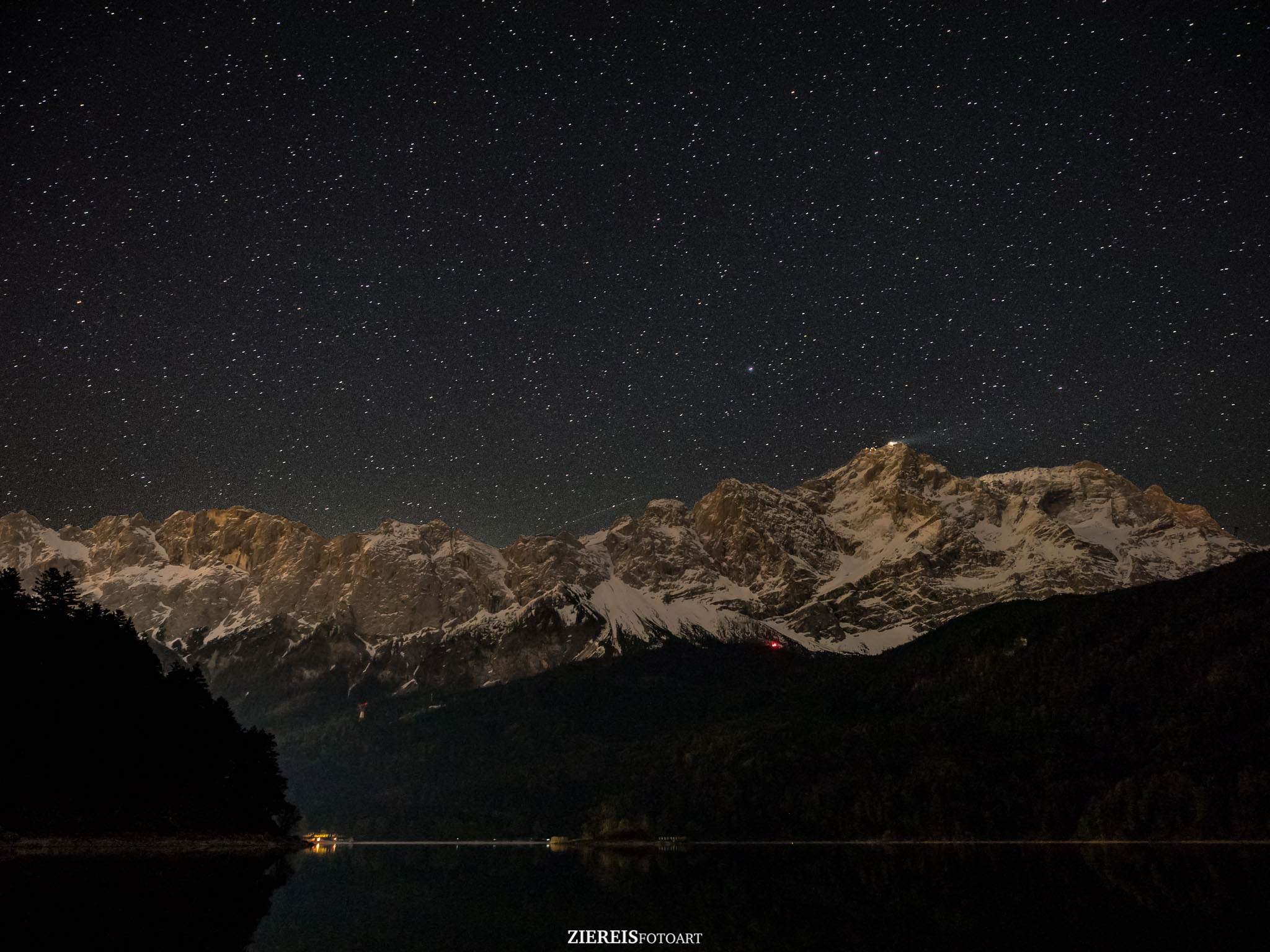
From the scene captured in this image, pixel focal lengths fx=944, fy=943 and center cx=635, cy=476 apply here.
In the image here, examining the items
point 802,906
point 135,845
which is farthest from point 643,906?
point 135,845

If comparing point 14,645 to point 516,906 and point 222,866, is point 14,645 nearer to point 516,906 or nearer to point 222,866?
point 222,866

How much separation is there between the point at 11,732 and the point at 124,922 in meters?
71.5

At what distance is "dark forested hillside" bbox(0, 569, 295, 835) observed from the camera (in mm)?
97812

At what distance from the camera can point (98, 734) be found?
10744cm

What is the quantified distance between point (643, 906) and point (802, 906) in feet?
31.8

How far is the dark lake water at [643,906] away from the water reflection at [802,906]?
22 cm

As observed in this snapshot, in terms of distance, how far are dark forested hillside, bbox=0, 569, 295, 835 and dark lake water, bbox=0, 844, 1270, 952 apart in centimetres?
1455

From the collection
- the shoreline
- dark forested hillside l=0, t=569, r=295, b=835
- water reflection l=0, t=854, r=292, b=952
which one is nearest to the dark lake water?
water reflection l=0, t=854, r=292, b=952

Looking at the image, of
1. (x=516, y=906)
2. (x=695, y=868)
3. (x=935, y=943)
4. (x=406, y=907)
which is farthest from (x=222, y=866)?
(x=935, y=943)

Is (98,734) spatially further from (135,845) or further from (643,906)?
(643,906)

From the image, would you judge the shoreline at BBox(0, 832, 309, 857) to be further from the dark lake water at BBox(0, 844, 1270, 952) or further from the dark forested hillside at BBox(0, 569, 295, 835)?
the dark lake water at BBox(0, 844, 1270, 952)

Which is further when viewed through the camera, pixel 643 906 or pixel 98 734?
pixel 98 734

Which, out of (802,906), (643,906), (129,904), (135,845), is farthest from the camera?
(135,845)

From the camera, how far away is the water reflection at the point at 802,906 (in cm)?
4128
